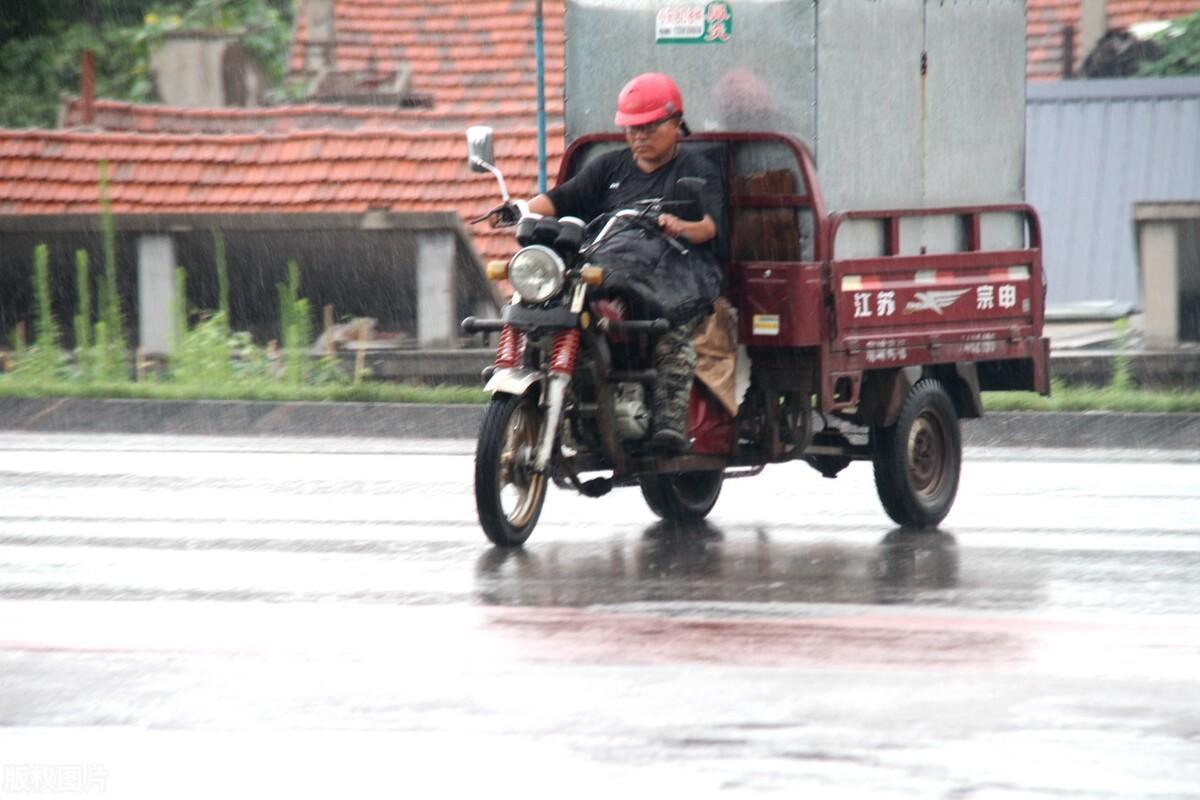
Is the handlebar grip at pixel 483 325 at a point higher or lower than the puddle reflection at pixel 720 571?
higher

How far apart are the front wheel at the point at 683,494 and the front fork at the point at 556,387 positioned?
1.02 metres

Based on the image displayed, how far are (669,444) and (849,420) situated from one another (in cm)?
132

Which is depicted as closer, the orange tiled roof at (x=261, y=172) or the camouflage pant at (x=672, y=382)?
the camouflage pant at (x=672, y=382)

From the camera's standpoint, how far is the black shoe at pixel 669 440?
31.7ft

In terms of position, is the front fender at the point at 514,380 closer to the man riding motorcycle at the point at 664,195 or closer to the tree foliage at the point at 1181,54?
the man riding motorcycle at the point at 664,195

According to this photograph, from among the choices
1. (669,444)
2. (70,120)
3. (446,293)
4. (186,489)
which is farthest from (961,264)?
(70,120)

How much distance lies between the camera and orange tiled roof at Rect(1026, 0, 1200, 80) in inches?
1073

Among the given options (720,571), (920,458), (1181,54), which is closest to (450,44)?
(1181,54)

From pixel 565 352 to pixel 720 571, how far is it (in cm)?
110

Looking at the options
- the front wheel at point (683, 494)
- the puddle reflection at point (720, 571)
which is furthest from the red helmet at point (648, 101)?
the puddle reflection at point (720, 571)

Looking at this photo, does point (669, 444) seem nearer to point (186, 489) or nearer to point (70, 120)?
point (186, 489)

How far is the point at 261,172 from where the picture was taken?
2242 cm

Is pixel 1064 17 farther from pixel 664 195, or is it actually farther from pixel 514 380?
pixel 514 380

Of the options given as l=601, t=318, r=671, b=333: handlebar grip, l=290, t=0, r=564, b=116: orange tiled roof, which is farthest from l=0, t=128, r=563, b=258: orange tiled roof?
l=601, t=318, r=671, b=333: handlebar grip
